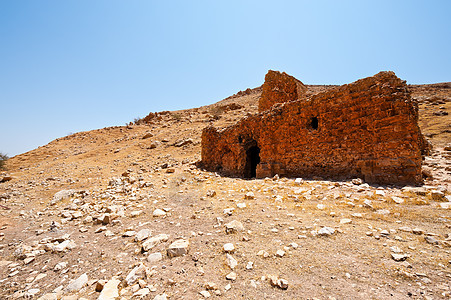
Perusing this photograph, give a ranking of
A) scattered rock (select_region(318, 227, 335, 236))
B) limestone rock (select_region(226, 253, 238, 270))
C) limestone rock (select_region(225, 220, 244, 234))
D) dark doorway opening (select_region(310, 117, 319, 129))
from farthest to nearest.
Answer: dark doorway opening (select_region(310, 117, 319, 129)), limestone rock (select_region(225, 220, 244, 234)), scattered rock (select_region(318, 227, 335, 236)), limestone rock (select_region(226, 253, 238, 270))

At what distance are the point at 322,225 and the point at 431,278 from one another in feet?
4.17

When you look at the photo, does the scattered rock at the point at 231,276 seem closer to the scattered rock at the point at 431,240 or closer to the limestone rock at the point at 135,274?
the limestone rock at the point at 135,274

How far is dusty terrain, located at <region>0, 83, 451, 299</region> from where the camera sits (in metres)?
1.86

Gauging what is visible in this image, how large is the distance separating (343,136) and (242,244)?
16.1ft

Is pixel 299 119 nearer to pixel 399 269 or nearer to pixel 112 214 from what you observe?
pixel 399 269

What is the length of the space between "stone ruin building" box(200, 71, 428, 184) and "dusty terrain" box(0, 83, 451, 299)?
762 mm

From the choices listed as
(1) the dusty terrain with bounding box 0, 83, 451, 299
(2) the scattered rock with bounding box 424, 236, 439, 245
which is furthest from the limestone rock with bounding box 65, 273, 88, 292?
(2) the scattered rock with bounding box 424, 236, 439, 245

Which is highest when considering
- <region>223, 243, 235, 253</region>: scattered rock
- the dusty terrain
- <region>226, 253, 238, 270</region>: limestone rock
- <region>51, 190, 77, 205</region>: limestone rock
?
<region>51, 190, 77, 205</region>: limestone rock

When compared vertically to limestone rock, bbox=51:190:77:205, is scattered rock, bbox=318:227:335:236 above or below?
below

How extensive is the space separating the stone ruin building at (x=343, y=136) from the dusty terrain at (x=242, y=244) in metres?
0.76

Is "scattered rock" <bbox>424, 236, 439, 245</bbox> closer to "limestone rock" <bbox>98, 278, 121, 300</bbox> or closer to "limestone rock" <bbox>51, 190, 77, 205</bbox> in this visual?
"limestone rock" <bbox>98, 278, 121, 300</bbox>

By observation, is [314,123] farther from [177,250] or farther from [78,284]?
[78,284]

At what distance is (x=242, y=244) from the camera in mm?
2615

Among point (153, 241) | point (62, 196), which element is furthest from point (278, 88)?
point (62, 196)
